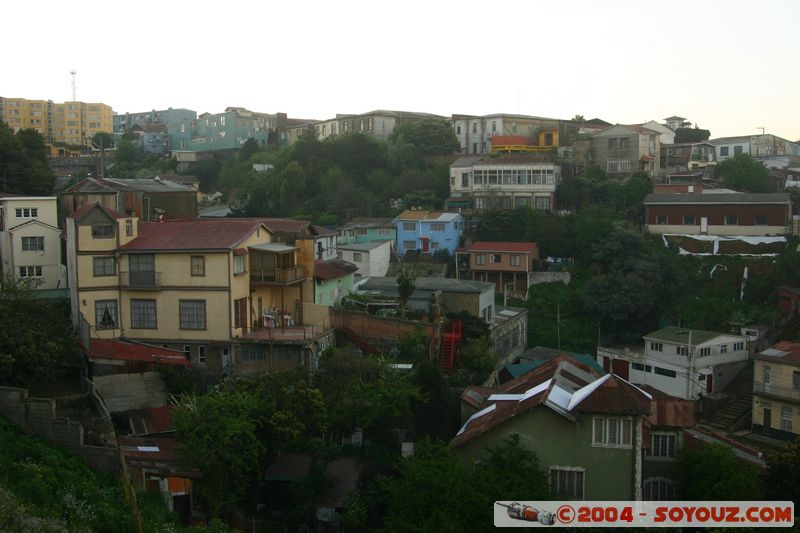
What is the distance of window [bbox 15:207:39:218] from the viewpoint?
2542cm

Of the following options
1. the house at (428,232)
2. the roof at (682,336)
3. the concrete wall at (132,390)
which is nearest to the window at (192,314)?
the concrete wall at (132,390)

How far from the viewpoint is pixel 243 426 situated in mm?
17000

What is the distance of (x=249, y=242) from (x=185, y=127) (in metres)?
53.6

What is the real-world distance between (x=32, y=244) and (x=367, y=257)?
1538 centimetres

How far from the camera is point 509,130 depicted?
5556 cm

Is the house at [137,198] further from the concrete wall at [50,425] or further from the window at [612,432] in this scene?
the window at [612,432]

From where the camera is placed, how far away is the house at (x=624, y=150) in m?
48.0

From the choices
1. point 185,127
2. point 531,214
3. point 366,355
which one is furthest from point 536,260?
point 185,127

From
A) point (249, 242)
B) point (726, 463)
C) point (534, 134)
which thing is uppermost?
point (534, 134)

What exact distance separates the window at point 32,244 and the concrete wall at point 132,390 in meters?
7.87

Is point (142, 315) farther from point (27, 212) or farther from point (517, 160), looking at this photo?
Answer: point (517, 160)

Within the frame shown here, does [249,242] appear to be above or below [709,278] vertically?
above

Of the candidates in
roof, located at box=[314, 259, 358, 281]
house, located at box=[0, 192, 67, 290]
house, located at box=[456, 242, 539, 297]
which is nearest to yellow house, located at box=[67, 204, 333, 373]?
house, located at box=[0, 192, 67, 290]

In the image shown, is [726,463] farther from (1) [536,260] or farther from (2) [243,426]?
(1) [536,260]
